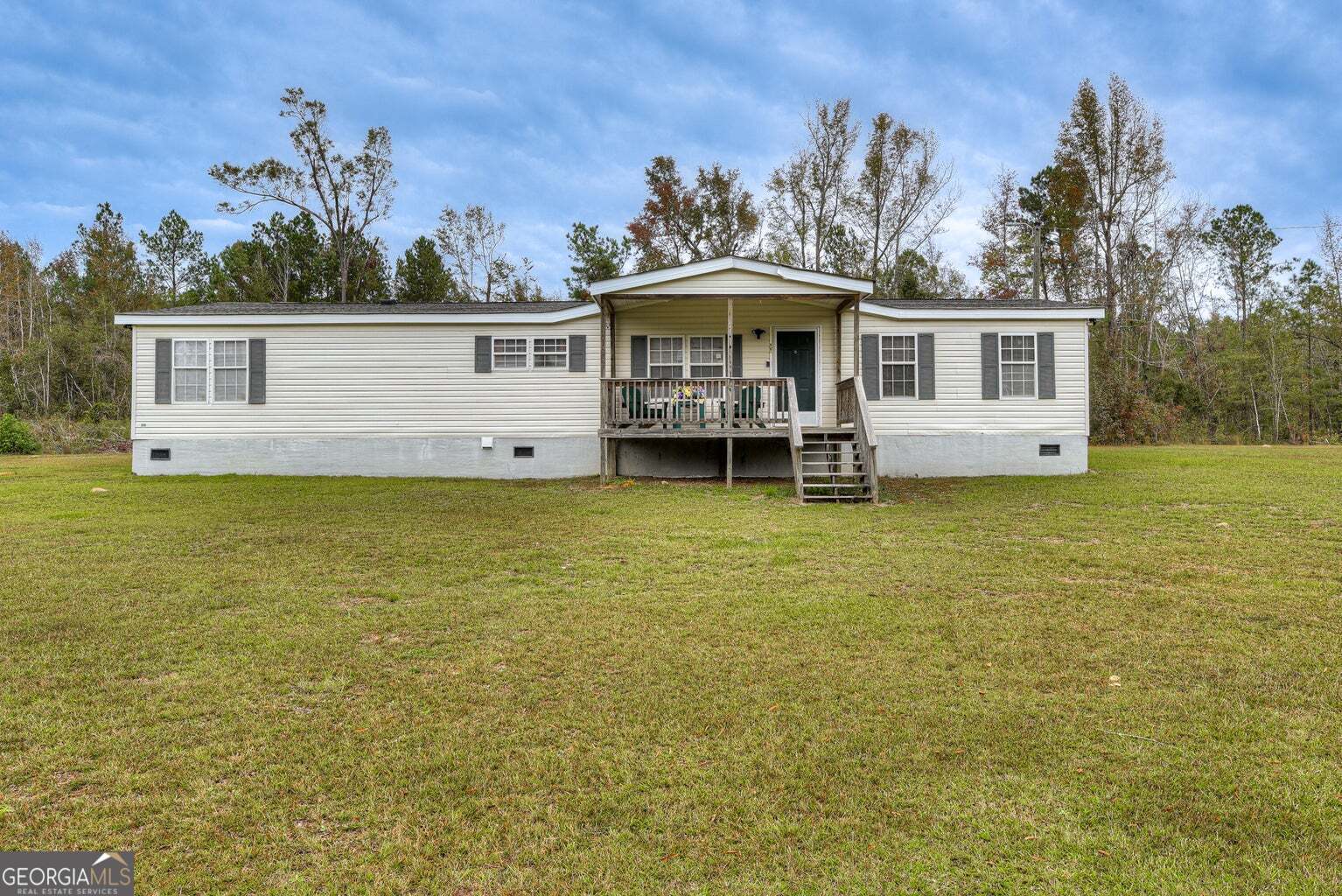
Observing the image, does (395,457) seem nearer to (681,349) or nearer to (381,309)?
(381,309)

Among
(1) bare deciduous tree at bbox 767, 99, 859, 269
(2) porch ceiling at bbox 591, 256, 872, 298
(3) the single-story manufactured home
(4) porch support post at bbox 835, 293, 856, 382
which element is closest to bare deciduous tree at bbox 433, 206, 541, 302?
(1) bare deciduous tree at bbox 767, 99, 859, 269

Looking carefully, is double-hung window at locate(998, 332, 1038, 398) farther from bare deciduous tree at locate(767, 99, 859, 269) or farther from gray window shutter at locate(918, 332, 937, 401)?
bare deciduous tree at locate(767, 99, 859, 269)

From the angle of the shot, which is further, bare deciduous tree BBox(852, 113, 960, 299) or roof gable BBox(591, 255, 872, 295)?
bare deciduous tree BBox(852, 113, 960, 299)

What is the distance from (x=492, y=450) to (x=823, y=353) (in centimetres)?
672

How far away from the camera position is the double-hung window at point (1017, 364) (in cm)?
1345

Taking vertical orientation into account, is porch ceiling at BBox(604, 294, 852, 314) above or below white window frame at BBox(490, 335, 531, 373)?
above

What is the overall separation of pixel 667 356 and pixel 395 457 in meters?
5.65

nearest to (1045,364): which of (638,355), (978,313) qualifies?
(978,313)

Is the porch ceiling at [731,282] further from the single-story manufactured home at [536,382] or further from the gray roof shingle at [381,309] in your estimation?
the gray roof shingle at [381,309]

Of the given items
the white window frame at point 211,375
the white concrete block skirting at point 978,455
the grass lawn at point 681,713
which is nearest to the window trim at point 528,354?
the white window frame at point 211,375

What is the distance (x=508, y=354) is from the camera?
13.7 m

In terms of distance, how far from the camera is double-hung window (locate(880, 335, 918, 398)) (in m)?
13.5

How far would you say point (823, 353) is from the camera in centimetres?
1388

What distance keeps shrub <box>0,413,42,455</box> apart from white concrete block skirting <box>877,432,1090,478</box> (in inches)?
904
